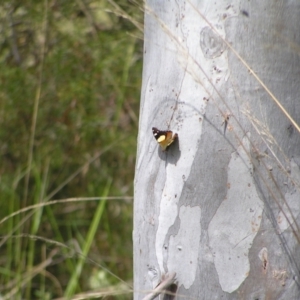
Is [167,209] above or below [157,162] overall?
below

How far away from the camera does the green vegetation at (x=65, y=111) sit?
309 centimetres

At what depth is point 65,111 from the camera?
315 cm

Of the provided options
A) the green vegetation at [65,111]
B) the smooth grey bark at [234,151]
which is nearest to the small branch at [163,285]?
the smooth grey bark at [234,151]

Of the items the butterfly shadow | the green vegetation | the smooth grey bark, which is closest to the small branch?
the smooth grey bark

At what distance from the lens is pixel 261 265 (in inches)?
48.5

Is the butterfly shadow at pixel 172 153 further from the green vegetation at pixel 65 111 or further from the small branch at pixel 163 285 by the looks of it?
the green vegetation at pixel 65 111

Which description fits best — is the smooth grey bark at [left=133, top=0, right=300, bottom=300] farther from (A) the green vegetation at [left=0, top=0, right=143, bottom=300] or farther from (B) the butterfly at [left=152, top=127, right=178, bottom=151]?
(A) the green vegetation at [left=0, top=0, right=143, bottom=300]

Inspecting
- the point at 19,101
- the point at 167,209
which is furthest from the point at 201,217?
Answer: the point at 19,101

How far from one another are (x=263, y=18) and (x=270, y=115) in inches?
8.4

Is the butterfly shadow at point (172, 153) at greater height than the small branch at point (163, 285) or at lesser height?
greater

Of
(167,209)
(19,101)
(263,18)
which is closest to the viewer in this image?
(263,18)

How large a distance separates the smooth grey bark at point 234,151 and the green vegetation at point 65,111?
1.70 m

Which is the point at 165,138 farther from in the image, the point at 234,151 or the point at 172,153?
the point at 234,151

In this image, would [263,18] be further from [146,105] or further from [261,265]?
[261,265]
